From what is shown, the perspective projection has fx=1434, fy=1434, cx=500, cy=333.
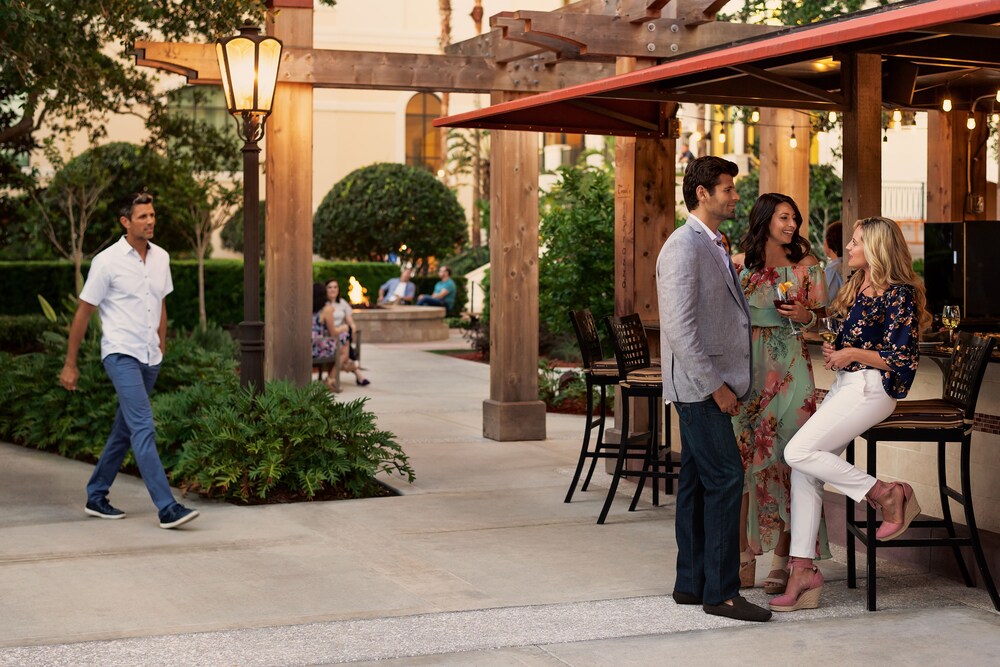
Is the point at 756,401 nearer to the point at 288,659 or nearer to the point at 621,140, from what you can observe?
the point at 288,659

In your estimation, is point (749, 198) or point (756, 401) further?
point (749, 198)

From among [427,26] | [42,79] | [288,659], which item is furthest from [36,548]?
[427,26]

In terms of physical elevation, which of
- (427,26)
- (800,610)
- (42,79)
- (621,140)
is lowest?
(800,610)

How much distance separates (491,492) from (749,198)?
15.7 metres

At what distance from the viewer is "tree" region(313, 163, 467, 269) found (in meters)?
29.0

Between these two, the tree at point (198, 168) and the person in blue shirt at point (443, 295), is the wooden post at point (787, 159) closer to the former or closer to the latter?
the tree at point (198, 168)

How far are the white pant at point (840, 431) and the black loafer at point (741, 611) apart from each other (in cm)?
36

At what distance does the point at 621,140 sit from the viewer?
9.88 m

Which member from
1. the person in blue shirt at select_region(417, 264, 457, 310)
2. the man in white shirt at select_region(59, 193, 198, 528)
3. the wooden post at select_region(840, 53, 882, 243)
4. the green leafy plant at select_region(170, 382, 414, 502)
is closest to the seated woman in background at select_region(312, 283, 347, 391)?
the green leafy plant at select_region(170, 382, 414, 502)

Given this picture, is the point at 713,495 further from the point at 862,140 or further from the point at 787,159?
the point at 787,159

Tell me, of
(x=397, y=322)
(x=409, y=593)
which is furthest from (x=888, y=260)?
(x=397, y=322)

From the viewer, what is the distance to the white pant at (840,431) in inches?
239

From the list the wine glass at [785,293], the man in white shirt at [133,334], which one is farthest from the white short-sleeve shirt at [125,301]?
the wine glass at [785,293]

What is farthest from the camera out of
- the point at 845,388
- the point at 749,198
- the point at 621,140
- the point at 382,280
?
the point at 382,280
